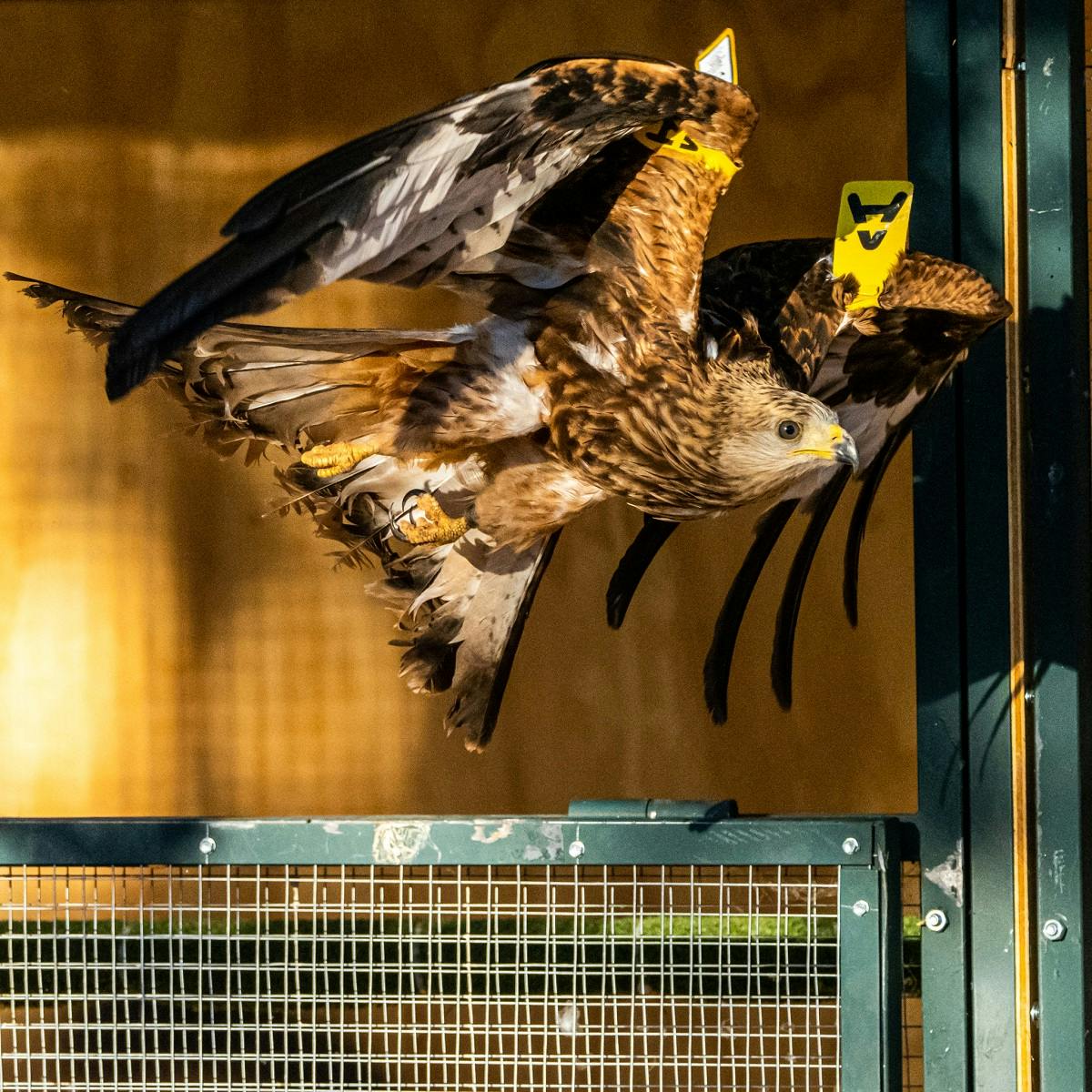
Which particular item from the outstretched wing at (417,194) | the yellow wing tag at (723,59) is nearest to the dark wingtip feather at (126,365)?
the outstretched wing at (417,194)

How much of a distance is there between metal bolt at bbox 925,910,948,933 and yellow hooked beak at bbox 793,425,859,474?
1.17 feet

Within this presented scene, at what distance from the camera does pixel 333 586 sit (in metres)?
1.72

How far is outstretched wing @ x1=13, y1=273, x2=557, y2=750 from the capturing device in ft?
3.96

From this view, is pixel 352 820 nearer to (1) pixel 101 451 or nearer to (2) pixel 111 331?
(2) pixel 111 331

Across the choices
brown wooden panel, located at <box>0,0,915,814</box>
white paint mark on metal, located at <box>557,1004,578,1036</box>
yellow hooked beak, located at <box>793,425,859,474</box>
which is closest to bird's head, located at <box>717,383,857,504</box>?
yellow hooked beak, located at <box>793,425,859,474</box>

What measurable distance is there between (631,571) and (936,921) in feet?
2.04

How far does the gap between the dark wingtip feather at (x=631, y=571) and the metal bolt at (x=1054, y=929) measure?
0.61m

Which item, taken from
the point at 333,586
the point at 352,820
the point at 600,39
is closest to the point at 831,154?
the point at 600,39

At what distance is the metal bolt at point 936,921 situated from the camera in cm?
104

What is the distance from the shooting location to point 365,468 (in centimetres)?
125

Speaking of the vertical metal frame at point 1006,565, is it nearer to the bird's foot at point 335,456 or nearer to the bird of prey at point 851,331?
the bird of prey at point 851,331

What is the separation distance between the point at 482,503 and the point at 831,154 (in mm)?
726

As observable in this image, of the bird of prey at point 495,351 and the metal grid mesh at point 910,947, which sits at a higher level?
the bird of prey at point 495,351

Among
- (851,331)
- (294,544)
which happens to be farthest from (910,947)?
(294,544)
